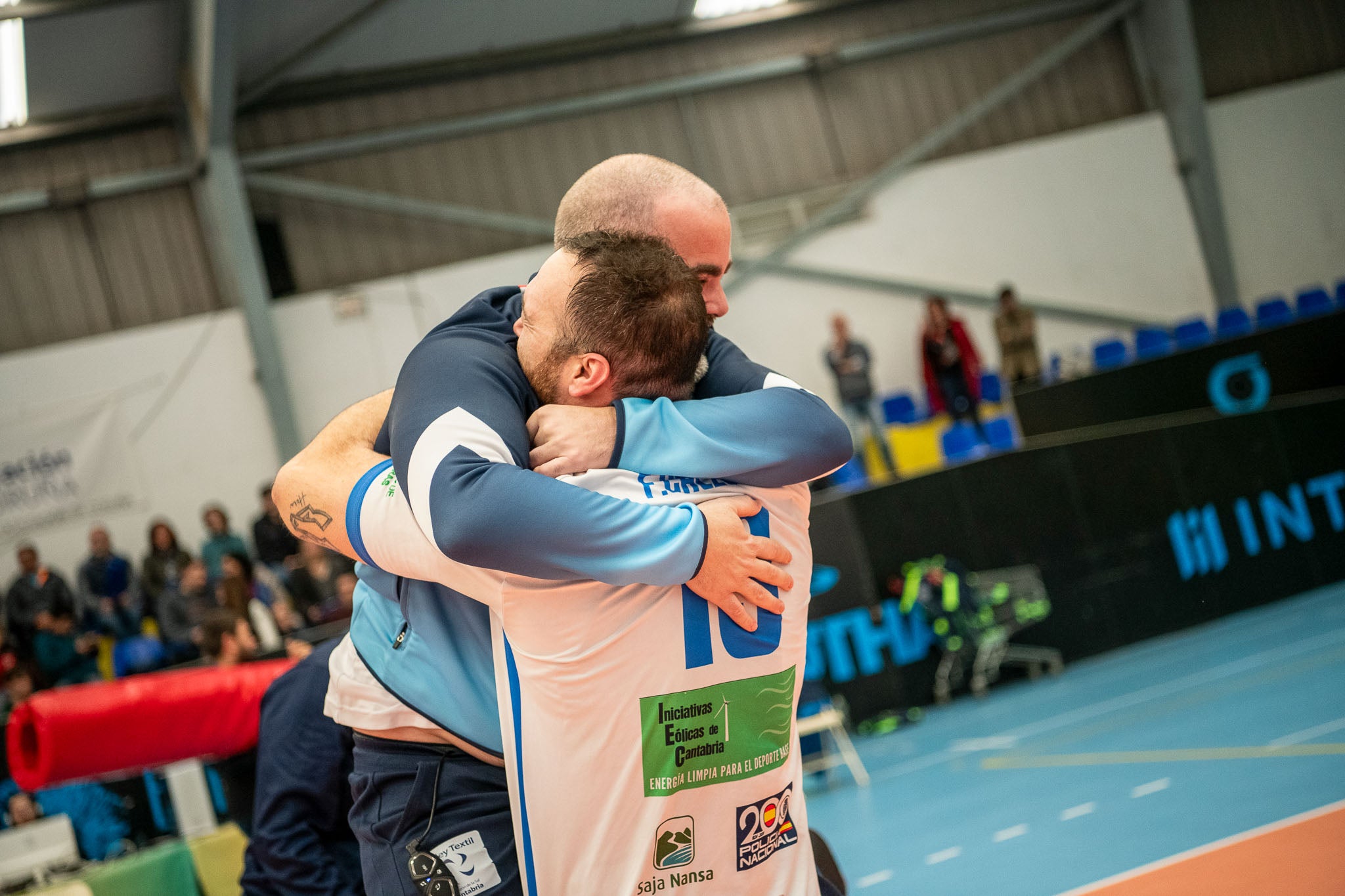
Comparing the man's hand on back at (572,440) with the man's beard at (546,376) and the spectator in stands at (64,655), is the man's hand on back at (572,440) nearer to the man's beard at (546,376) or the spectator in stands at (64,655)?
the man's beard at (546,376)

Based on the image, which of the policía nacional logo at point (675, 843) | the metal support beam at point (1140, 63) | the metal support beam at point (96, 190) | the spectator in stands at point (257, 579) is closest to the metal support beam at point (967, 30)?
the metal support beam at point (1140, 63)

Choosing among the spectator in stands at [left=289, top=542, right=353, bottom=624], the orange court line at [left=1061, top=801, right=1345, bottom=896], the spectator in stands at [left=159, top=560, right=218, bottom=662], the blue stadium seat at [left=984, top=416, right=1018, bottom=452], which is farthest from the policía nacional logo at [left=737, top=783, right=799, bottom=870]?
the blue stadium seat at [left=984, top=416, right=1018, bottom=452]

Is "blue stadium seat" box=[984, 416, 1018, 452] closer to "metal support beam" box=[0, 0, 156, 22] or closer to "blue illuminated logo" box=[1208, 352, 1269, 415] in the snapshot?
"blue illuminated logo" box=[1208, 352, 1269, 415]

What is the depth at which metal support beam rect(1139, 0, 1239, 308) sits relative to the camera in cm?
1497

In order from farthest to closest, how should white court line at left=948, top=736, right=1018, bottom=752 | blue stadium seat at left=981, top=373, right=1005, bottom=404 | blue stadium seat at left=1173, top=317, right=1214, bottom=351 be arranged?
blue stadium seat at left=981, top=373, right=1005, bottom=404 < blue stadium seat at left=1173, top=317, right=1214, bottom=351 < white court line at left=948, top=736, right=1018, bottom=752

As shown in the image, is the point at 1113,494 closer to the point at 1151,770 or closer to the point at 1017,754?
the point at 1017,754

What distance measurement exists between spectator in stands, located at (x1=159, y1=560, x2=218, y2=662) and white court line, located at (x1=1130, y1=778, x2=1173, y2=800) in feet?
24.3

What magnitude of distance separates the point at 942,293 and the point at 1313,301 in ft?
13.8

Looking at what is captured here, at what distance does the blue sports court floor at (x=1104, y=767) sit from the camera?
15.2 feet

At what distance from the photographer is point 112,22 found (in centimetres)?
1109

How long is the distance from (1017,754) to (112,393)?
9977mm

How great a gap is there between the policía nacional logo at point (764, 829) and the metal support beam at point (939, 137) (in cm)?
1268

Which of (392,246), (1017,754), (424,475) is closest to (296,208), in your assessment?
(392,246)

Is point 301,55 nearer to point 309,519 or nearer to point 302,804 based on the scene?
point 302,804
